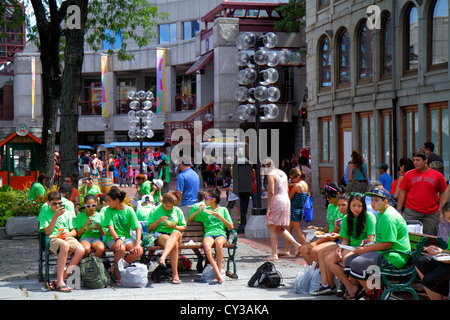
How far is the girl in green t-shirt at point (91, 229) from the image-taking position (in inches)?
361

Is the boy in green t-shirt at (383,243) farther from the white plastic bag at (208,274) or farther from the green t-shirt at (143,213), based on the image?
the green t-shirt at (143,213)

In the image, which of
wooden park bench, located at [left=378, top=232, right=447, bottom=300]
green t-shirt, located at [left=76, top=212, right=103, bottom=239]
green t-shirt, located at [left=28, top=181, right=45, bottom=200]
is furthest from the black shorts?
green t-shirt, located at [left=28, top=181, right=45, bottom=200]

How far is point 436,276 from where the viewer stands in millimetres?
6512

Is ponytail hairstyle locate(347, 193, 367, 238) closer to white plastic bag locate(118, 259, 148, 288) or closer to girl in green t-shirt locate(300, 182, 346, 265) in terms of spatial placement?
girl in green t-shirt locate(300, 182, 346, 265)

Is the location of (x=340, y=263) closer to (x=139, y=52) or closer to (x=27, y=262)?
(x=27, y=262)

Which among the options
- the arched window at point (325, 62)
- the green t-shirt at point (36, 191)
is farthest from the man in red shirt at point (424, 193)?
the arched window at point (325, 62)

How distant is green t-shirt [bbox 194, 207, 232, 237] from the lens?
9.72 metres

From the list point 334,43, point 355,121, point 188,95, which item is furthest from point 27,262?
point 188,95

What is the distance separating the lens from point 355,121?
2283 cm

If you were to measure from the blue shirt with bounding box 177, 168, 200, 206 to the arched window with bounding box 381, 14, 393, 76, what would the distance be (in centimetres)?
1095

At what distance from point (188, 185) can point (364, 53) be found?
1262cm

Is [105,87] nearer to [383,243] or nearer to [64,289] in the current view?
[64,289]

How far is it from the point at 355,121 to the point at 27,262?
14.3 metres

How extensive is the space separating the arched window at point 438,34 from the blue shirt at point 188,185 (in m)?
8.99
